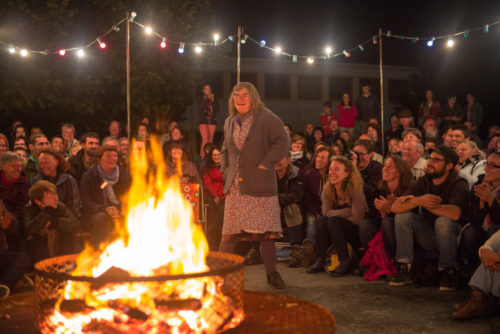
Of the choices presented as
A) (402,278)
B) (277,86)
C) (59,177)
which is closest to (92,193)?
(59,177)

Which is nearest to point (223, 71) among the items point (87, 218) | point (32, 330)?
point (87, 218)

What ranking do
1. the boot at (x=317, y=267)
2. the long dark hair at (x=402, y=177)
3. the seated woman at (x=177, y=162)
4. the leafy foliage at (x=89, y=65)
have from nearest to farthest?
the long dark hair at (x=402, y=177) → the boot at (x=317, y=267) → the seated woman at (x=177, y=162) → the leafy foliage at (x=89, y=65)

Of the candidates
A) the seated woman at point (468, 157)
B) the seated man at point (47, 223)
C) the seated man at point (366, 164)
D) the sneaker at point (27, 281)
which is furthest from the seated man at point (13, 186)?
the seated woman at point (468, 157)

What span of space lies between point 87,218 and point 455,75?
2162 centimetres

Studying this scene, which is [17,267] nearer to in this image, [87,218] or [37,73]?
[87,218]

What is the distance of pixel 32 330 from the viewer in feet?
11.9

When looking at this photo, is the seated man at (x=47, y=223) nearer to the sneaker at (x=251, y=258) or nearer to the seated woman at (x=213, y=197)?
the sneaker at (x=251, y=258)

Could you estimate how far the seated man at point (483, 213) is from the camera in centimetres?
528

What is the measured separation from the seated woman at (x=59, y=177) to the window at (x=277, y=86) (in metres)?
22.7

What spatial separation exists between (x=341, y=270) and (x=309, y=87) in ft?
80.2

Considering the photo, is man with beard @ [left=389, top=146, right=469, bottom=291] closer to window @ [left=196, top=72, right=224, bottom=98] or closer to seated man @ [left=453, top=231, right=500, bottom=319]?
seated man @ [left=453, top=231, right=500, bottom=319]

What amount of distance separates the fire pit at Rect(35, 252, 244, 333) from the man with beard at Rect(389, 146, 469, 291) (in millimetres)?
2936

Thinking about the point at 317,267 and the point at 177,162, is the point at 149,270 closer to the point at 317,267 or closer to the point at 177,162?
the point at 317,267

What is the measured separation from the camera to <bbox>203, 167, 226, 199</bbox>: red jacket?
921cm
